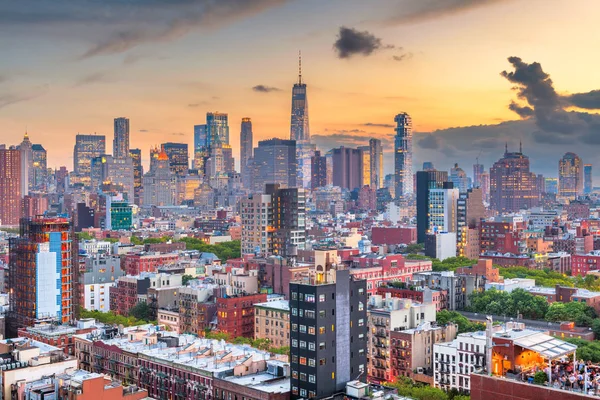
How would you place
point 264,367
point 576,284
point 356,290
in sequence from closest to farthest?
point 356,290
point 264,367
point 576,284

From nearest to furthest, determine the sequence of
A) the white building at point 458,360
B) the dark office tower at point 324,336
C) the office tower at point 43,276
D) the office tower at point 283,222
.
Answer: the dark office tower at point 324,336
the white building at point 458,360
the office tower at point 43,276
the office tower at point 283,222

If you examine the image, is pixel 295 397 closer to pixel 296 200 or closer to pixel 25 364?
pixel 25 364

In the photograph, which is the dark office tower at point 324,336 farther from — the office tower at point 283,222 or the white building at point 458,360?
the office tower at point 283,222

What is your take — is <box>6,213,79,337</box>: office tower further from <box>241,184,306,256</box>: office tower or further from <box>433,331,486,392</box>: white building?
<box>241,184,306,256</box>: office tower

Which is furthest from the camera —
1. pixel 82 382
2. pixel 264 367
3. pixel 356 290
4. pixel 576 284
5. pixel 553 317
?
pixel 576 284

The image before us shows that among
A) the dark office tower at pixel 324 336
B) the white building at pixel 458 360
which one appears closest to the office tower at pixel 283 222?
the white building at pixel 458 360

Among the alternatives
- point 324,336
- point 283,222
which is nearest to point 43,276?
point 324,336

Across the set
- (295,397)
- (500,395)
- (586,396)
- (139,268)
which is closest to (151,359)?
(295,397)

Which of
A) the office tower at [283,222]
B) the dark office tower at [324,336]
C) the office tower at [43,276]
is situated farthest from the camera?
the office tower at [283,222]
